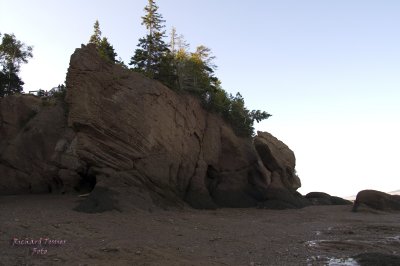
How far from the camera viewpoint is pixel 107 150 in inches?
1123

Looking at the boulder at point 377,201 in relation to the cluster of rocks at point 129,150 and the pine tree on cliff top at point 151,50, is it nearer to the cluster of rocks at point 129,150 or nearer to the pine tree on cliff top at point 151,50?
the cluster of rocks at point 129,150

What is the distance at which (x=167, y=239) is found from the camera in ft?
60.7

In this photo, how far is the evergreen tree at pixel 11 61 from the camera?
155ft

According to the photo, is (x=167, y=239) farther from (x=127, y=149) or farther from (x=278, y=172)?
(x=278, y=172)

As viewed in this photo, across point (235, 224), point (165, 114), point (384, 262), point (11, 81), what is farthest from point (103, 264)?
point (11, 81)

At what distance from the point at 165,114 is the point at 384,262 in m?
22.0

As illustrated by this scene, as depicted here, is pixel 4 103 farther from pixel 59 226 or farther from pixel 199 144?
pixel 59 226

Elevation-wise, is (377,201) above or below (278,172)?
below

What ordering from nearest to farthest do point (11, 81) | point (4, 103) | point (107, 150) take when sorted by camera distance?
point (107, 150), point (4, 103), point (11, 81)

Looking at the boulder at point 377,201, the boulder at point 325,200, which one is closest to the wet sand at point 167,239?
the boulder at point 377,201

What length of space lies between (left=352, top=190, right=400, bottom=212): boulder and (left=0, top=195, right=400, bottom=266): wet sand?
1035 cm

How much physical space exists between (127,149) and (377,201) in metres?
22.8

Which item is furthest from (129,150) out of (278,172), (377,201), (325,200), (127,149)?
(325,200)

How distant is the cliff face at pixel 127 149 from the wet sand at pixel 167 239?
330 centimetres
